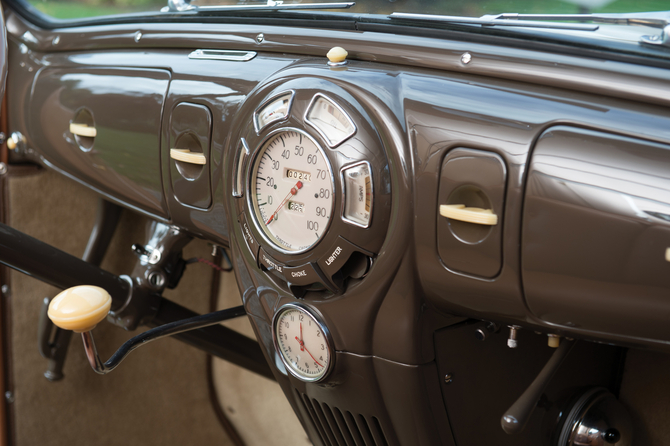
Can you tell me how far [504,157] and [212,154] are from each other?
53cm

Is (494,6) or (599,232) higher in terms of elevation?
(494,6)

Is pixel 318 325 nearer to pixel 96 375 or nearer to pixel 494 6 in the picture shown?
pixel 494 6

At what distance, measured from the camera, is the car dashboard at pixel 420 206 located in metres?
0.60

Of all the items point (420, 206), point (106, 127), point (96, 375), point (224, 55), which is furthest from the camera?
point (96, 375)

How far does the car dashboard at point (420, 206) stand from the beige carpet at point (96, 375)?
669 millimetres

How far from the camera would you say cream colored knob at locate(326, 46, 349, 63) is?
80 cm

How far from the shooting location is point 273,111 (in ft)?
2.66

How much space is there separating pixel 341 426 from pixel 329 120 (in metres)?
0.47

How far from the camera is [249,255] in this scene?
910mm

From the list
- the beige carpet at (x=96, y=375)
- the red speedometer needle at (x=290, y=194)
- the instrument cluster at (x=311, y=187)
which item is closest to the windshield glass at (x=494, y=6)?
the instrument cluster at (x=311, y=187)

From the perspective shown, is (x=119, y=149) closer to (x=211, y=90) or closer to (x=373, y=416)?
(x=211, y=90)

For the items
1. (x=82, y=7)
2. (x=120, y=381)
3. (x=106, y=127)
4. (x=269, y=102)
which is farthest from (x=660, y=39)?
(x=120, y=381)

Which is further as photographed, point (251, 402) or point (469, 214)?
point (251, 402)

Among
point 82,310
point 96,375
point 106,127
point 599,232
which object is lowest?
point 96,375
